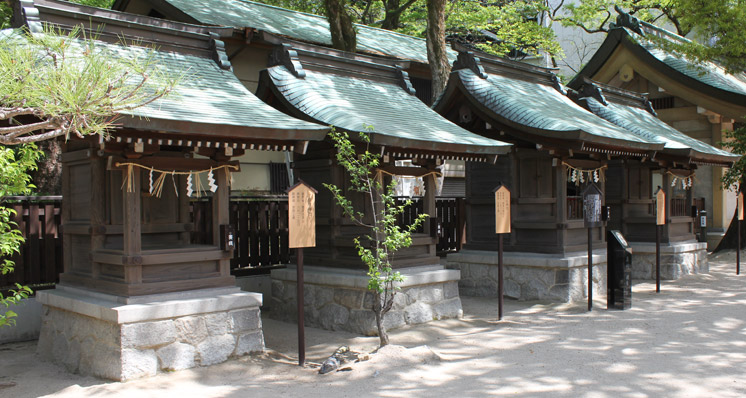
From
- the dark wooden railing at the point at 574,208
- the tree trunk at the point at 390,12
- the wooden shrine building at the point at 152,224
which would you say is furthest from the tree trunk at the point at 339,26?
the tree trunk at the point at 390,12

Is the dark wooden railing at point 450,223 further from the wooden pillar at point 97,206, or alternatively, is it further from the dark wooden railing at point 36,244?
the wooden pillar at point 97,206

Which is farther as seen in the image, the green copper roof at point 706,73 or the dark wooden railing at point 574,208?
the green copper roof at point 706,73

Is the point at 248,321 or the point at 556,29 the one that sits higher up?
the point at 556,29

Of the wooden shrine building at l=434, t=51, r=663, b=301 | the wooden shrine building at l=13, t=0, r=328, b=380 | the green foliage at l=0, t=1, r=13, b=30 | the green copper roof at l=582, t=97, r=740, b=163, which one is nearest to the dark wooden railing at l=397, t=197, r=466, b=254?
the wooden shrine building at l=434, t=51, r=663, b=301

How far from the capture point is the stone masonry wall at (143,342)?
706 cm

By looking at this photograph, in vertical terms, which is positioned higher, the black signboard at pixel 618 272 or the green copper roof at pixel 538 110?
the green copper roof at pixel 538 110

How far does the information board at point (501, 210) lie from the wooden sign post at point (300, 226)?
3583 millimetres

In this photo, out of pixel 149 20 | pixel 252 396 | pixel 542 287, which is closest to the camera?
pixel 252 396

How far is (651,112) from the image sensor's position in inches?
687

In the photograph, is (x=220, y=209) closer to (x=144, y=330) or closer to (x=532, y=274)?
(x=144, y=330)

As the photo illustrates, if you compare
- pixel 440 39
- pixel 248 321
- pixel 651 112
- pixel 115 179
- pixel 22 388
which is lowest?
pixel 22 388

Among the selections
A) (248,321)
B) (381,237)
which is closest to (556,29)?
(381,237)

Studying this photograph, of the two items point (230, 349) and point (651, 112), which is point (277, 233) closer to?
point (230, 349)

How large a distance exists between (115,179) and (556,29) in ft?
114
